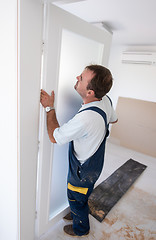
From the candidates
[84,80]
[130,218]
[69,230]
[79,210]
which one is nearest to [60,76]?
[84,80]

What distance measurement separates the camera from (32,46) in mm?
973

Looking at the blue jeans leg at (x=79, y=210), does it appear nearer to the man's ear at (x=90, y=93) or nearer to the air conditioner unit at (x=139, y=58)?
the man's ear at (x=90, y=93)

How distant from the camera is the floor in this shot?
1.72 m

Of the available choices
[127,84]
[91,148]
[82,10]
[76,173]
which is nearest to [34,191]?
[76,173]

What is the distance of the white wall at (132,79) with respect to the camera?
338 cm

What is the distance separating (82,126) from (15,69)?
537 mm

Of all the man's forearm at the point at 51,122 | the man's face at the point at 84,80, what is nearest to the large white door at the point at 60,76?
the man's forearm at the point at 51,122

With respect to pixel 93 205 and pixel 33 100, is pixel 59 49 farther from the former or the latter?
pixel 93 205

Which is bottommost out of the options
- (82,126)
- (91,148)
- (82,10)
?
(91,148)

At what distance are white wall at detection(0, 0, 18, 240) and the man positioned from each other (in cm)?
23

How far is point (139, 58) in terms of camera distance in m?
3.31

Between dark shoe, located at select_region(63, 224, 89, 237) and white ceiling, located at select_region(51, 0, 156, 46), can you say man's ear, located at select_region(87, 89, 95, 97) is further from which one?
dark shoe, located at select_region(63, 224, 89, 237)

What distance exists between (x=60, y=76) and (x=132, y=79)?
8.82 ft

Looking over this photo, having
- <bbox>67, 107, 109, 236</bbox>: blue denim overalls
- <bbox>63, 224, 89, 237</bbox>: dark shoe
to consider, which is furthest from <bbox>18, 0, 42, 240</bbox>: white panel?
<bbox>63, 224, 89, 237</bbox>: dark shoe
